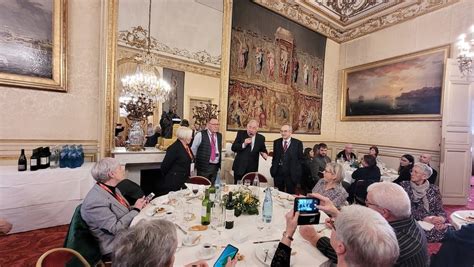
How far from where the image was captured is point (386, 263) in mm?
1034

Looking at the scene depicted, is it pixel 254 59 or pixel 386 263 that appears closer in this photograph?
A: pixel 386 263

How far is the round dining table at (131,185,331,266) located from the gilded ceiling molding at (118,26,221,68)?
3365 millimetres

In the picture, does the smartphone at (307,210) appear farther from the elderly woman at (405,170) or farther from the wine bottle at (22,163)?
the wine bottle at (22,163)

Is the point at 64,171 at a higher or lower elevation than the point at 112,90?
lower

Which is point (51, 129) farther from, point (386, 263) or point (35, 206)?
point (386, 263)

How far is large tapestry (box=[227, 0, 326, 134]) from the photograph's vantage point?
6.15 meters

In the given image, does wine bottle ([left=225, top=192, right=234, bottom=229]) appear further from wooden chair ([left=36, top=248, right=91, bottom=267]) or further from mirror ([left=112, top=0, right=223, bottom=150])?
mirror ([left=112, top=0, right=223, bottom=150])

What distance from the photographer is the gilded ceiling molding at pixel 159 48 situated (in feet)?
14.5

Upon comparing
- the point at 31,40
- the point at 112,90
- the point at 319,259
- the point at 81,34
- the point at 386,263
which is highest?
the point at 81,34

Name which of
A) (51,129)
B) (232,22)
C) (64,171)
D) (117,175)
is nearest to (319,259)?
(117,175)

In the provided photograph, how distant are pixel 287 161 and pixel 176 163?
6.97ft

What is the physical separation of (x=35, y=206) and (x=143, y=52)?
320cm

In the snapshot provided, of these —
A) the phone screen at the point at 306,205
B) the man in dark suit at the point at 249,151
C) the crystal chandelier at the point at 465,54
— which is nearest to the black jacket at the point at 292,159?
the man in dark suit at the point at 249,151

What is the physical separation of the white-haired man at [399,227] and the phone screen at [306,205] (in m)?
0.22
